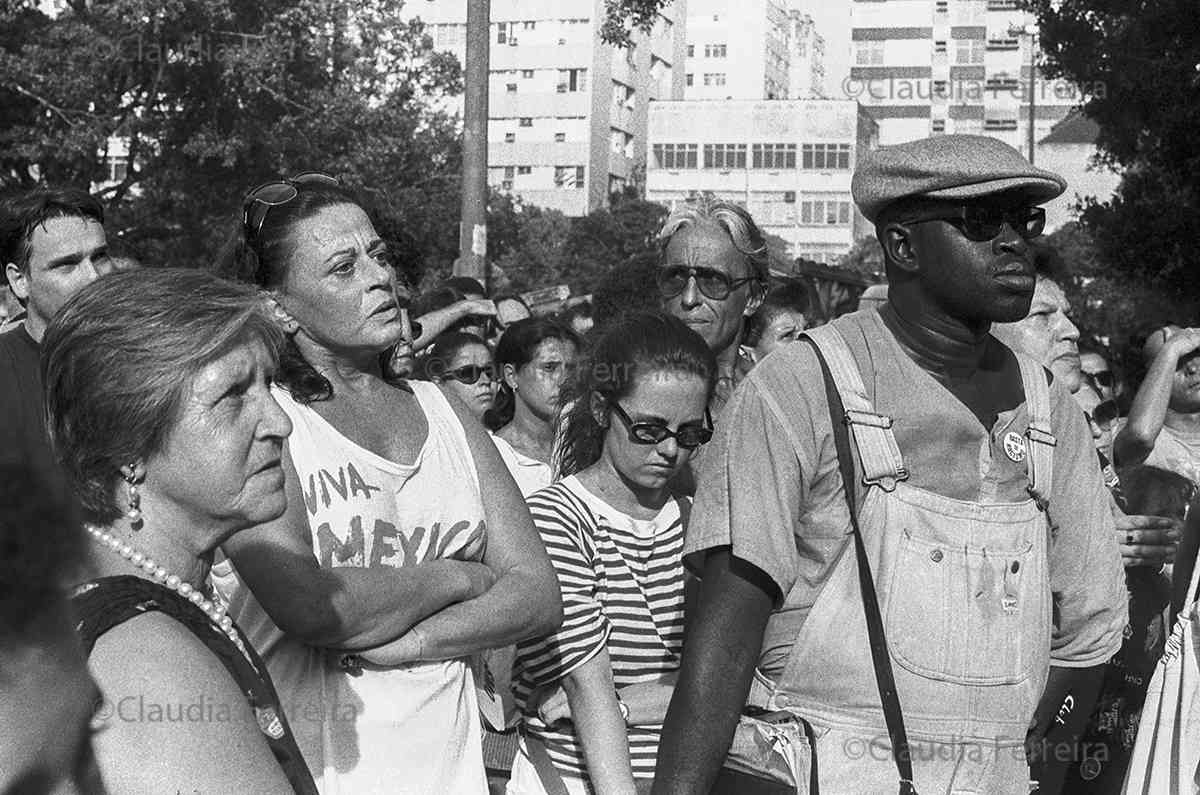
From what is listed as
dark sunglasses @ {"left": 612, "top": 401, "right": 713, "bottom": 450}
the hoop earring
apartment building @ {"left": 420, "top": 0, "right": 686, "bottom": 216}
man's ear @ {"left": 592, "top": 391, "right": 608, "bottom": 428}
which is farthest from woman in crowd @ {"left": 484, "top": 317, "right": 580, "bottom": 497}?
apartment building @ {"left": 420, "top": 0, "right": 686, "bottom": 216}

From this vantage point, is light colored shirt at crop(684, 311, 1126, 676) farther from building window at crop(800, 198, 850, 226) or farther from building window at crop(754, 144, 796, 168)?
building window at crop(754, 144, 796, 168)

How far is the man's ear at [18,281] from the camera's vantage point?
488 cm

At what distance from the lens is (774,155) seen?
117m

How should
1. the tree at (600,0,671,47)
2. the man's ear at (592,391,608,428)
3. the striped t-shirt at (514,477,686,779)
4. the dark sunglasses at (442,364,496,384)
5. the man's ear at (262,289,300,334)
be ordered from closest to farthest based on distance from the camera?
the man's ear at (262,289,300,334)
the striped t-shirt at (514,477,686,779)
the man's ear at (592,391,608,428)
the dark sunglasses at (442,364,496,384)
the tree at (600,0,671,47)

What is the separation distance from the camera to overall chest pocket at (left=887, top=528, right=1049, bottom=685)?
294 cm

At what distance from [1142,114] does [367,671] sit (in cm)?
1784

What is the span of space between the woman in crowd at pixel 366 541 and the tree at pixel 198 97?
729 inches

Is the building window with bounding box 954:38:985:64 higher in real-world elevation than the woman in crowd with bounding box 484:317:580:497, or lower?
higher

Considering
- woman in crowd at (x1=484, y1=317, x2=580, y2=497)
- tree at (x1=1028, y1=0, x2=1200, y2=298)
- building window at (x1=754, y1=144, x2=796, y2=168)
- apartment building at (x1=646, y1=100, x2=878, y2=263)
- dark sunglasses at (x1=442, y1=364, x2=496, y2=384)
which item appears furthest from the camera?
building window at (x1=754, y1=144, x2=796, y2=168)

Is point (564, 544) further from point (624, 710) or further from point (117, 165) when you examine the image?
point (117, 165)

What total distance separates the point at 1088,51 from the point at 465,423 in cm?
1827

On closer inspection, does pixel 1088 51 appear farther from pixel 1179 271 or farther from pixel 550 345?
pixel 550 345

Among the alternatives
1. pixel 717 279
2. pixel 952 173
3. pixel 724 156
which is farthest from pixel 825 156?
pixel 952 173

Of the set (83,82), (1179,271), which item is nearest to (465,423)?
(1179,271)
